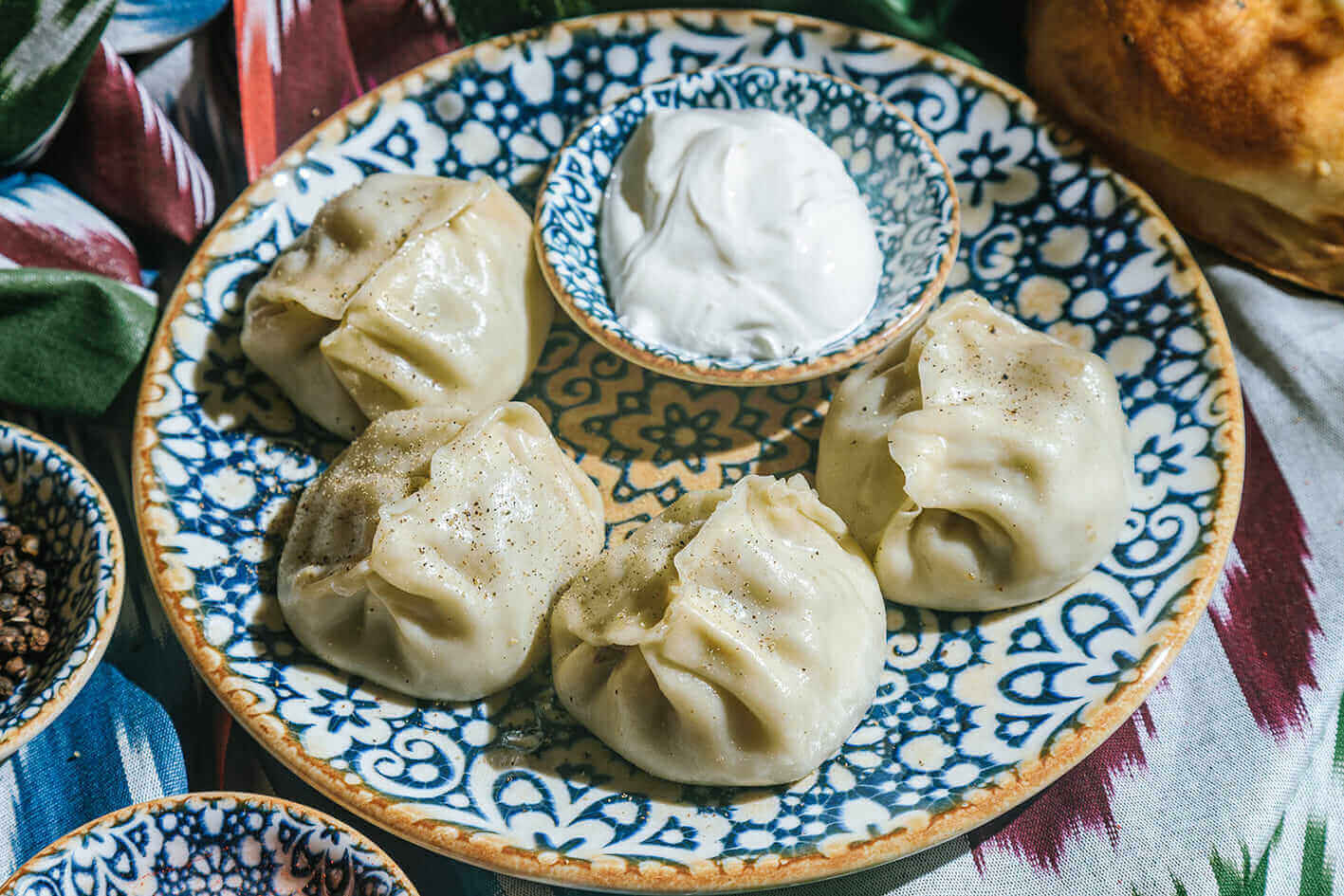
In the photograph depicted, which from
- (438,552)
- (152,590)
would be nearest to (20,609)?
(152,590)

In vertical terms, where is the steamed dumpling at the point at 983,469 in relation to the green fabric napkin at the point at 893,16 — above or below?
below

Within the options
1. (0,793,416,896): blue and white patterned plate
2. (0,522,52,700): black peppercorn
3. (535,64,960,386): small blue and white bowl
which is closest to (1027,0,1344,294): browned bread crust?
(535,64,960,386): small blue and white bowl

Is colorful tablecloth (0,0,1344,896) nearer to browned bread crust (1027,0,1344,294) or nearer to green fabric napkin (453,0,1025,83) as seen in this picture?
green fabric napkin (453,0,1025,83)

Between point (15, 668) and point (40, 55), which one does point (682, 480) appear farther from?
point (40, 55)

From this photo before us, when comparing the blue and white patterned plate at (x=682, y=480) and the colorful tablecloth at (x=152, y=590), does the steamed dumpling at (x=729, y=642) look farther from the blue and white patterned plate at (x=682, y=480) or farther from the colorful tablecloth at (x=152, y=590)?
the colorful tablecloth at (x=152, y=590)

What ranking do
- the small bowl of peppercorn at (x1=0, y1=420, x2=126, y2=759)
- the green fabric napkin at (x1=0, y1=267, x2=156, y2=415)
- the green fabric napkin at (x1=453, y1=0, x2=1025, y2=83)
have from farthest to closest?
the green fabric napkin at (x1=453, y1=0, x2=1025, y2=83)
the green fabric napkin at (x1=0, y1=267, x2=156, y2=415)
the small bowl of peppercorn at (x1=0, y1=420, x2=126, y2=759)

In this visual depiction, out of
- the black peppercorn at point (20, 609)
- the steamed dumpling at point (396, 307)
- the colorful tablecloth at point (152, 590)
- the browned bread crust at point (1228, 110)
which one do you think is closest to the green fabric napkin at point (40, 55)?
the colorful tablecloth at point (152, 590)

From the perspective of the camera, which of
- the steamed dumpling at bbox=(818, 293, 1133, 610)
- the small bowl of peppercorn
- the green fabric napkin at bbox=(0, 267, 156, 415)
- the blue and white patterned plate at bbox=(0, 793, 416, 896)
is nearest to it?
the blue and white patterned plate at bbox=(0, 793, 416, 896)

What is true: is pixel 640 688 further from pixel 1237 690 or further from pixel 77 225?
pixel 77 225
